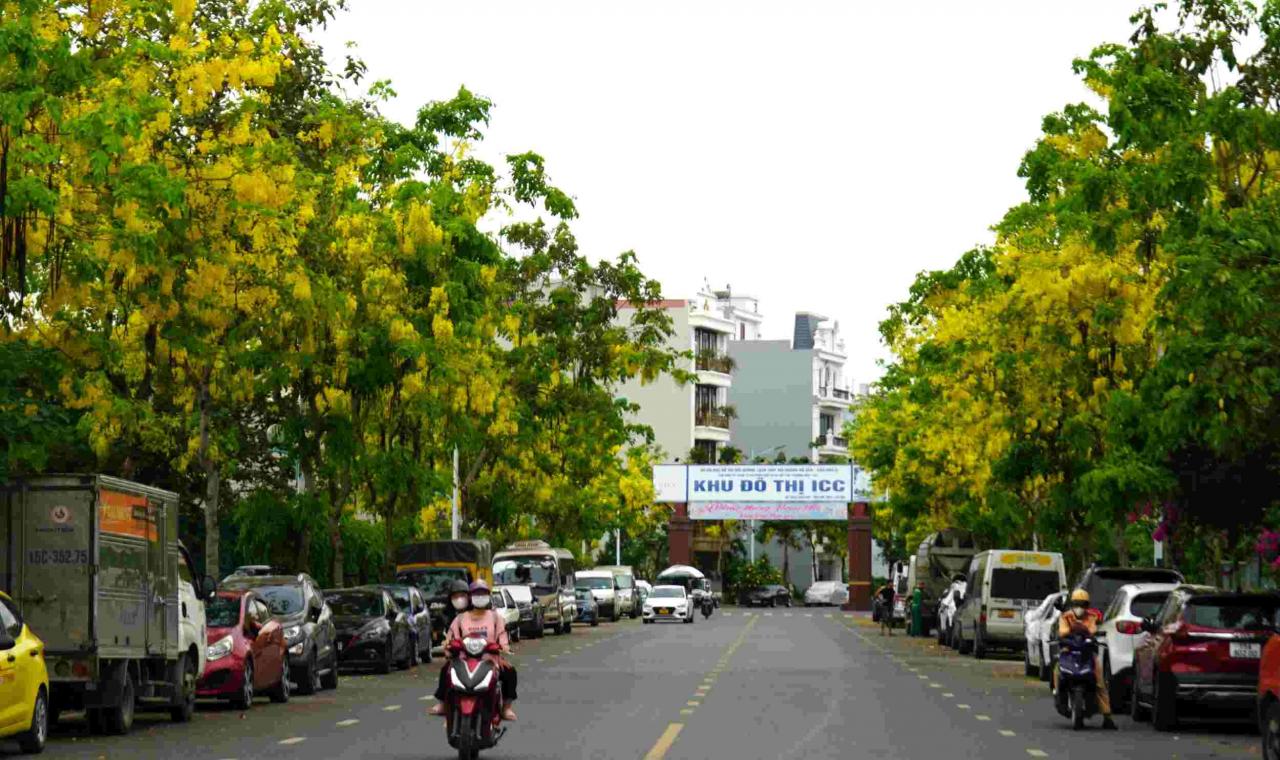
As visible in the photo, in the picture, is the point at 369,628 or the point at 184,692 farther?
the point at 369,628

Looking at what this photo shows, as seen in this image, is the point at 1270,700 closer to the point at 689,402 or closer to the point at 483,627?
the point at 483,627

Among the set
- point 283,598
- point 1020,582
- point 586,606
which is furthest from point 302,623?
point 586,606

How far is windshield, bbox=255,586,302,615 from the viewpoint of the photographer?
32.4 metres

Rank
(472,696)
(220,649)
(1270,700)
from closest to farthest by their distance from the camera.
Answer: (1270,700), (472,696), (220,649)

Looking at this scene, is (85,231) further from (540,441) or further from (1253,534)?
(540,441)

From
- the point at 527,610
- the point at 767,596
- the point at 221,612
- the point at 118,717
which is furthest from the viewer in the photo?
the point at 767,596

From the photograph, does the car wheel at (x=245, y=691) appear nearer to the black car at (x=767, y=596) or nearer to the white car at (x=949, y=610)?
the white car at (x=949, y=610)

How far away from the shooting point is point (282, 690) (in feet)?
99.6

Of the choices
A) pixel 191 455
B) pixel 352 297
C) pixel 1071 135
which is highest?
pixel 1071 135

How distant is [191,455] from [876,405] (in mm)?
40735

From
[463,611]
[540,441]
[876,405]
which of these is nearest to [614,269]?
[540,441]

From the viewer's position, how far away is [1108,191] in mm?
28984

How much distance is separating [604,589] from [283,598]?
52050 mm

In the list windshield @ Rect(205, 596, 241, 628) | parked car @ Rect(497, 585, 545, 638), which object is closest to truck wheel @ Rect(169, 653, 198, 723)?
windshield @ Rect(205, 596, 241, 628)
